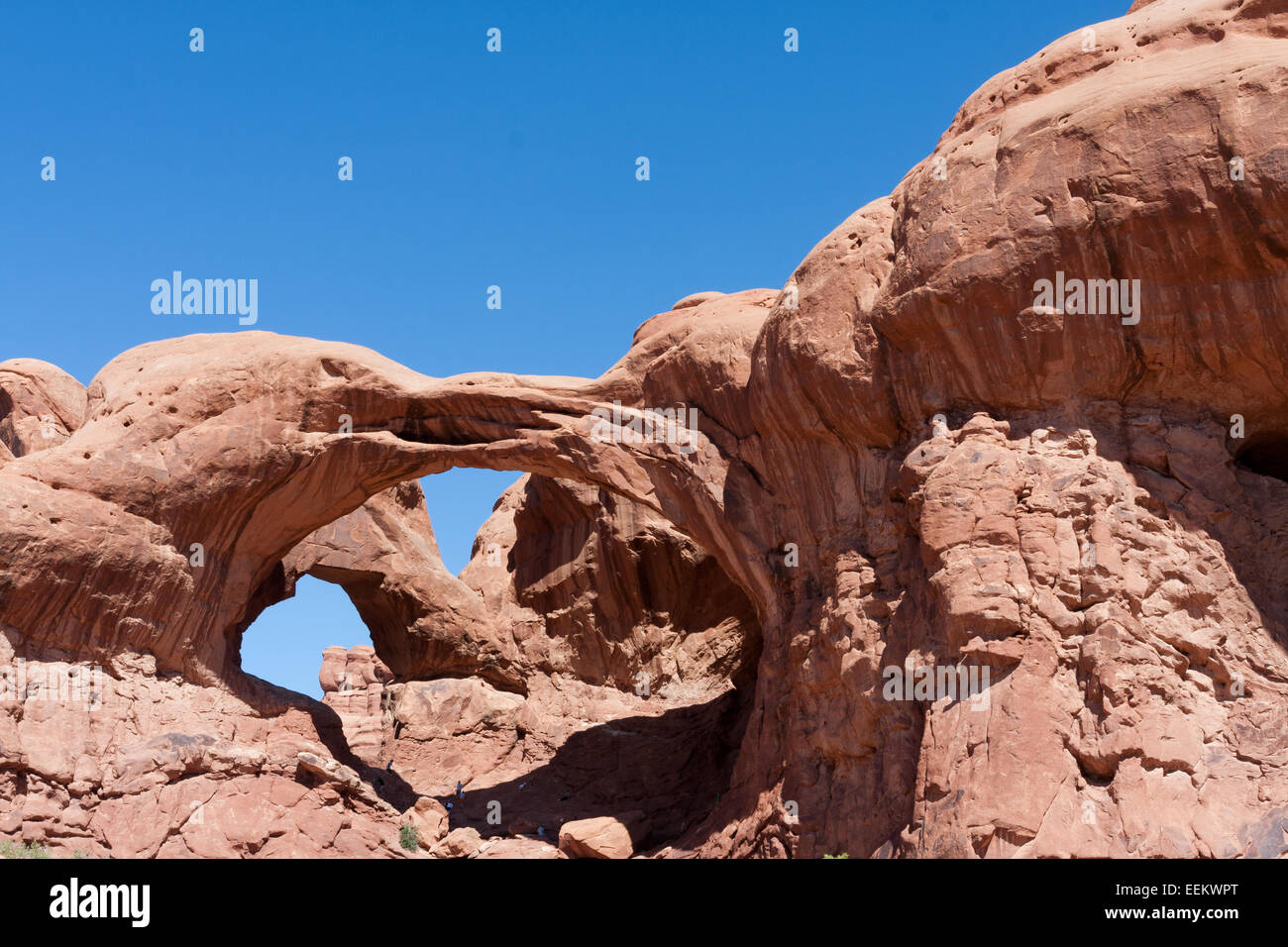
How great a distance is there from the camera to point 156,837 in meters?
14.8

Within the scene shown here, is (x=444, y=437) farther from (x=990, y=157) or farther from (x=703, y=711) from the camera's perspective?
(x=990, y=157)

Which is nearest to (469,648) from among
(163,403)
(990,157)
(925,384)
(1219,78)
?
(163,403)

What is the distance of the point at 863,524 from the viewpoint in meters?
14.0

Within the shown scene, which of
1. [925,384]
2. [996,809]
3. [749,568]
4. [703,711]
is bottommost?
[996,809]

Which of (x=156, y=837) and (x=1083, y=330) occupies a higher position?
(x=1083, y=330)

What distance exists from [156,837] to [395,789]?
14.9 ft

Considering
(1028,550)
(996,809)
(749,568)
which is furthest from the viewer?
(749,568)

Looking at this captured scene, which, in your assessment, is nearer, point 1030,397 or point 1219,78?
point 1219,78

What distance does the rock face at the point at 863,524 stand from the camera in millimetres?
11047

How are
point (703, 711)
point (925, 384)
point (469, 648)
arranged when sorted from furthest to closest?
point (469, 648) → point (703, 711) → point (925, 384)

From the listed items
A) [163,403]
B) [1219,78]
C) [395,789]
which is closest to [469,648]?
[395,789]

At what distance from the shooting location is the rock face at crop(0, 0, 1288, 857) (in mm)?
11047

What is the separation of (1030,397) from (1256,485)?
2186mm

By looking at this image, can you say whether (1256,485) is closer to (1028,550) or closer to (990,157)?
(1028,550)
